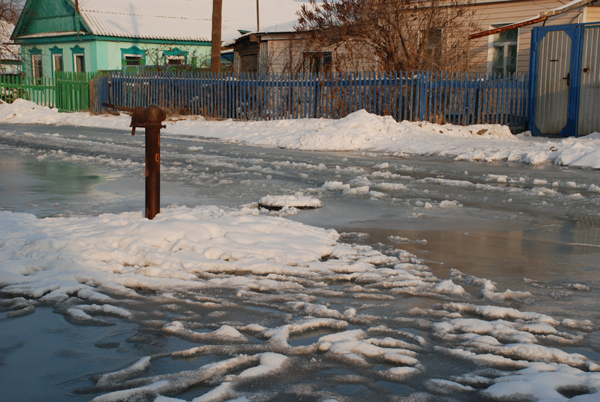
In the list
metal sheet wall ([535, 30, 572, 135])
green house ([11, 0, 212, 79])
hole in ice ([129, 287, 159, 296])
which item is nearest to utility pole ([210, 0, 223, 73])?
green house ([11, 0, 212, 79])

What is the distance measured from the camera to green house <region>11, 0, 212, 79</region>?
33906mm

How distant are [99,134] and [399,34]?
32.7ft

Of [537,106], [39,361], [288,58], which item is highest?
[288,58]

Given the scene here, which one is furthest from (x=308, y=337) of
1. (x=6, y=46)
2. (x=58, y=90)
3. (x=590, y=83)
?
(x=6, y=46)

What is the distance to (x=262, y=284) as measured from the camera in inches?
165

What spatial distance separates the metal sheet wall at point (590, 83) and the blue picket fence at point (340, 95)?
6.60 ft

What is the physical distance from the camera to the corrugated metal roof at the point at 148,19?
112 feet

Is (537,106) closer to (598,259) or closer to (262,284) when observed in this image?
(598,259)

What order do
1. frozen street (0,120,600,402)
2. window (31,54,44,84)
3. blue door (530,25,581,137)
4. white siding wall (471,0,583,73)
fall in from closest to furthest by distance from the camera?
frozen street (0,120,600,402) → blue door (530,25,581,137) → white siding wall (471,0,583,73) → window (31,54,44,84)

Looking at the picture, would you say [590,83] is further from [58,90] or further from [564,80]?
[58,90]

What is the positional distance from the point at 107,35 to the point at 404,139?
77.3 feet

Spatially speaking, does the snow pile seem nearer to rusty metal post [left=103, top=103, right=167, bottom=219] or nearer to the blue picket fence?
rusty metal post [left=103, top=103, right=167, bottom=219]

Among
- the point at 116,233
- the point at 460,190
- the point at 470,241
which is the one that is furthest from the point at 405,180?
the point at 116,233

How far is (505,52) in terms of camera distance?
21406mm
